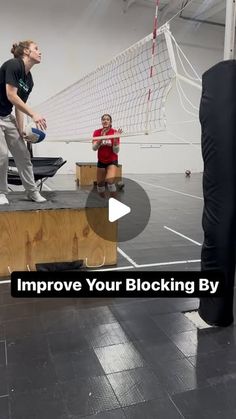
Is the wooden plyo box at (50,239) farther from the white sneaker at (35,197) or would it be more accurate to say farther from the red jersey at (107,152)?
the red jersey at (107,152)

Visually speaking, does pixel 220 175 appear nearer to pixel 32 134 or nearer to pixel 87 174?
pixel 32 134

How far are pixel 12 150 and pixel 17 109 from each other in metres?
0.38

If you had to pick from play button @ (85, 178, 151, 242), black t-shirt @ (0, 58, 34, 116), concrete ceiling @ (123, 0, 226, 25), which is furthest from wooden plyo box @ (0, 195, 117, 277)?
concrete ceiling @ (123, 0, 226, 25)

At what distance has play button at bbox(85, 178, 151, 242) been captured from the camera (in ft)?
10.2

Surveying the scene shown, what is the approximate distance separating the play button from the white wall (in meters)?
4.63

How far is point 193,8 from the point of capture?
1155 cm

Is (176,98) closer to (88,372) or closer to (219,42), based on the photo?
(219,42)

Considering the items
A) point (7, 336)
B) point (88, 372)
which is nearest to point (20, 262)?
point (7, 336)

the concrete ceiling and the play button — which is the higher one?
the concrete ceiling

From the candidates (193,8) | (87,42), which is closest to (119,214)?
(87,42)

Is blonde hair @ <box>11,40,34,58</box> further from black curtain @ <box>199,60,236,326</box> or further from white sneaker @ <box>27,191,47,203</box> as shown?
black curtain @ <box>199,60,236,326</box>

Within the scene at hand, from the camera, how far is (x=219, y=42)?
12734mm

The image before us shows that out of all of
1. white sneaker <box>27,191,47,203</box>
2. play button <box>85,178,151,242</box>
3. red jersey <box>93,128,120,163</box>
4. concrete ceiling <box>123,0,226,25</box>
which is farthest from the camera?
concrete ceiling <box>123,0,226,25</box>

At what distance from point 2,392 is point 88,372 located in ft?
1.38
